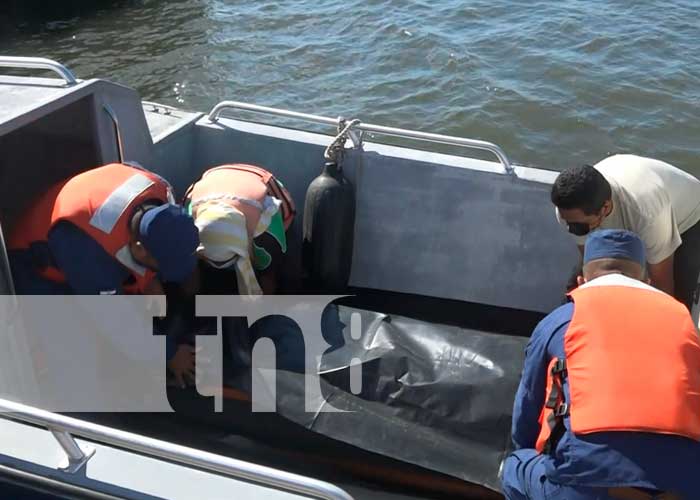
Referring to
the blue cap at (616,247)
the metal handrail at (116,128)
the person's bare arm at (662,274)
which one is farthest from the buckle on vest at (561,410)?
the metal handrail at (116,128)

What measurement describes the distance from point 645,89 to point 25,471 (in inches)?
310

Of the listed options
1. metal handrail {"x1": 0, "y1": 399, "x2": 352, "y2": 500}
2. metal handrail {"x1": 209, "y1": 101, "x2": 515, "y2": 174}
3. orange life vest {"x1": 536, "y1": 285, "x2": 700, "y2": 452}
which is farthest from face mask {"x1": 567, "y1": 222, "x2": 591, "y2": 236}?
metal handrail {"x1": 0, "y1": 399, "x2": 352, "y2": 500}

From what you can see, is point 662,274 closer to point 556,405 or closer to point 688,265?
point 688,265

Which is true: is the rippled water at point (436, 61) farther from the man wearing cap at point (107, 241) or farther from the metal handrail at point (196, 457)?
the metal handrail at point (196, 457)

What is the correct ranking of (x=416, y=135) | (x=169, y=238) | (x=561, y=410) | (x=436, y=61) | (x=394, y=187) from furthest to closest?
1. (x=436, y=61)
2. (x=394, y=187)
3. (x=416, y=135)
4. (x=169, y=238)
5. (x=561, y=410)

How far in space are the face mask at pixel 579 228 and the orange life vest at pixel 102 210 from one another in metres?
1.65

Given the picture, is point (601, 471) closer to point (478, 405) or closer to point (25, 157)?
point (478, 405)

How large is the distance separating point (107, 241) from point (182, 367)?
0.59m

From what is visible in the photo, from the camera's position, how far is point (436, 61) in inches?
366

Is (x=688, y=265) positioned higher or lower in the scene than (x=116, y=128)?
lower

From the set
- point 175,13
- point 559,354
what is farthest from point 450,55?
point 559,354

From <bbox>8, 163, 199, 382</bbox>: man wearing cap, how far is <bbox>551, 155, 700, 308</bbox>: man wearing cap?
4.98 ft

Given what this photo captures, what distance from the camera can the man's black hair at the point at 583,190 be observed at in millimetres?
3109

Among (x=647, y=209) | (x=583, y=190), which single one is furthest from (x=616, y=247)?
(x=647, y=209)
